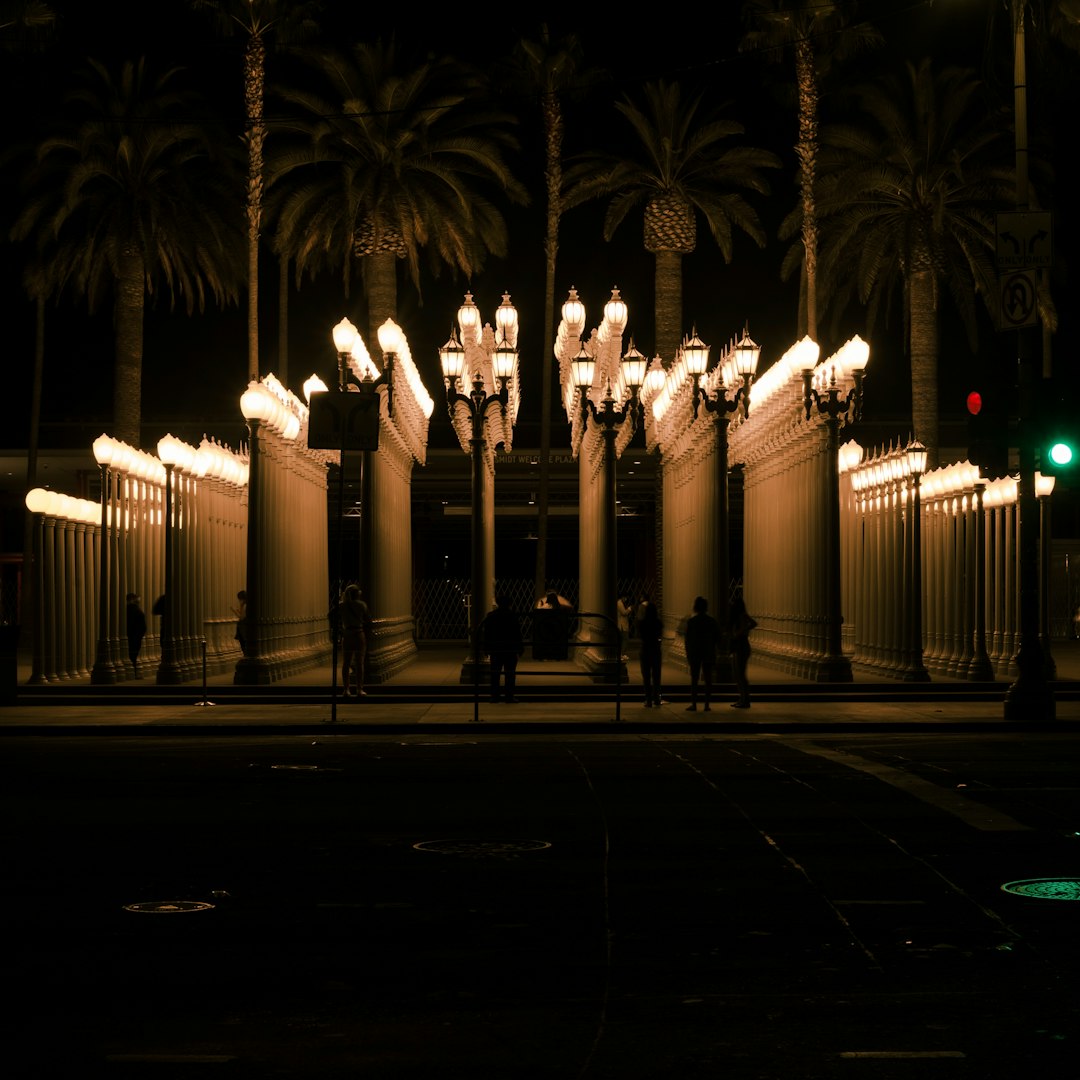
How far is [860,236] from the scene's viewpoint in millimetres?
40875

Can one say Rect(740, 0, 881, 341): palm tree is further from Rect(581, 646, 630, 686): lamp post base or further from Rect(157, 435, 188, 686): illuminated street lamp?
Rect(157, 435, 188, 686): illuminated street lamp

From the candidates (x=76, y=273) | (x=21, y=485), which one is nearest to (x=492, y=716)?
(x=76, y=273)

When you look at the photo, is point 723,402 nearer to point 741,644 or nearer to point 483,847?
point 741,644

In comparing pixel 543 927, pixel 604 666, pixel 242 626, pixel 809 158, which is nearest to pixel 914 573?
pixel 604 666

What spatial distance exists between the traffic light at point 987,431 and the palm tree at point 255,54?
20.8m

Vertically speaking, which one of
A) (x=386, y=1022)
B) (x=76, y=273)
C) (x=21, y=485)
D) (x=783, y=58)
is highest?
(x=783, y=58)

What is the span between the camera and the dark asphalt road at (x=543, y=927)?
5.99 meters

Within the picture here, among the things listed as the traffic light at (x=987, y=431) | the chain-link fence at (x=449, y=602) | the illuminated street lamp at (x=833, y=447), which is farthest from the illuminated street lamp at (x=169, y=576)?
the chain-link fence at (x=449, y=602)

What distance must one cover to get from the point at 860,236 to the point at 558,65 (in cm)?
934

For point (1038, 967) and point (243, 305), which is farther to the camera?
point (243, 305)

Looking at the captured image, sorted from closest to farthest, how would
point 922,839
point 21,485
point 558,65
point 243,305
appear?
1. point 922,839
2. point 558,65
3. point 21,485
4. point 243,305

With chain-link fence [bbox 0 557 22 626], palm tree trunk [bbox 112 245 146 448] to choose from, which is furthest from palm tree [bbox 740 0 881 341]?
chain-link fence [bbox 0 557 22 626]

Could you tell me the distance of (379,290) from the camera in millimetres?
38312

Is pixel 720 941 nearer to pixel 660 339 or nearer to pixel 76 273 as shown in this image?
pixel 660 339
